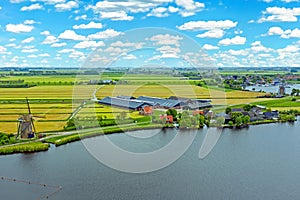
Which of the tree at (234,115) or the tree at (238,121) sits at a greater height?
the tree at (234,115)

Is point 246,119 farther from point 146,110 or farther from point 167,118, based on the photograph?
point 146,110

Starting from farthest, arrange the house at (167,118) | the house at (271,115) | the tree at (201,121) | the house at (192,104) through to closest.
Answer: the house at (192,104), the house at (271,115), the house at (167,118), the tree at (201,121)

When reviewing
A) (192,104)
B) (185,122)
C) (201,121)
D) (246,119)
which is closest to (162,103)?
(192,104)

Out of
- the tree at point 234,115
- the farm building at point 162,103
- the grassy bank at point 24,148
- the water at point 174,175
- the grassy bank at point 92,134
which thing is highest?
the farm building at point 162,103

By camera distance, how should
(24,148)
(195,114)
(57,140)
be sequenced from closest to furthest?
(24,148), (57,140), (195,114)

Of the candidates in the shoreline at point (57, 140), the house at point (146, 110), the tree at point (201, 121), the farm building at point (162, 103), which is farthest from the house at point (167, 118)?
the farm building at point (162, 103)

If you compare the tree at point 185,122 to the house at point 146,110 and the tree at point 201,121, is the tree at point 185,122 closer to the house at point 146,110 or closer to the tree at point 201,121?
the tree at point 201,121

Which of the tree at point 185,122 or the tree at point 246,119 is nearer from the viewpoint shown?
the tree at point 185,122

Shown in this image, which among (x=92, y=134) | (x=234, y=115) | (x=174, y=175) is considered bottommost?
(x=174, y=175)

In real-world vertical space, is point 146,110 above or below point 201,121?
above
